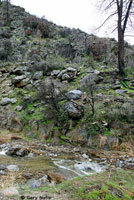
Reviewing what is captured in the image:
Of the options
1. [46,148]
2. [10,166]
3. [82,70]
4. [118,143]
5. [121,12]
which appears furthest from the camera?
[82,70]

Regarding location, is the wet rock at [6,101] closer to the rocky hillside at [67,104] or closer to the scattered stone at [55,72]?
the rocky hillside at [67,104]

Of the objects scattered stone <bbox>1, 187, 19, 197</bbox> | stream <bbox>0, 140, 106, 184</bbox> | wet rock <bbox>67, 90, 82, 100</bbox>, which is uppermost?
wet rock <bbox>67, 90, 82, 100</bbox>

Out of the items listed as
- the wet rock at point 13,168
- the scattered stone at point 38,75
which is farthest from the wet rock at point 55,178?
the scattered stone at point 38,75

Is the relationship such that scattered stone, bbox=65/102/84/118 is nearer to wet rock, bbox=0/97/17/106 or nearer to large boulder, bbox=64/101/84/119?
large boulder, bbox=64/101/84/119

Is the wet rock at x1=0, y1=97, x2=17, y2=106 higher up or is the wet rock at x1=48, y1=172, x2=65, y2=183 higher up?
the wet rock at x1=0, y1=97, x2=17, y2=106

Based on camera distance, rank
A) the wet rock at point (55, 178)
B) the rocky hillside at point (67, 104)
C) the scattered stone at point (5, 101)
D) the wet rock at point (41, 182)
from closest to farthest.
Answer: the wet rock at point (41, 182), the wet rock at point (55, 178), the rocky hillside at point (67, 104), the scattered stone at point (5, 101)

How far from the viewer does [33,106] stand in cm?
849

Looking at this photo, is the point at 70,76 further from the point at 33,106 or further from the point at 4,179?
the point at 4,179

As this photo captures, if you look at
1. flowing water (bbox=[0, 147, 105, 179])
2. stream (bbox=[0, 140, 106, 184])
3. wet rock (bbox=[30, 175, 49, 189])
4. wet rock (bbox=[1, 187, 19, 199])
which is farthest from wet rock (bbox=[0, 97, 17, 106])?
wet rock (bbox=[1, 187, 19, 199])

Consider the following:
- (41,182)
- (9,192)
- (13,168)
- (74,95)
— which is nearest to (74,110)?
(74,95)

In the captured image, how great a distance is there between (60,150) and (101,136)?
1.87 meters

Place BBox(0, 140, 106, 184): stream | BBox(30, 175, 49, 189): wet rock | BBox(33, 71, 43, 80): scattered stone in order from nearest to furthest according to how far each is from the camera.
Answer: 1. BBox(30, 175, 49, 189): wet rock
2. BBox(0, 140, 106, 184): stream
3. BBox(33, 71, 43, 80): scattered stone

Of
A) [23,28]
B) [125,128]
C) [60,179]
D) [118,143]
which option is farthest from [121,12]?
[23,28]

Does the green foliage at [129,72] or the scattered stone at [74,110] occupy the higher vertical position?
the green foliage at [129,72]
